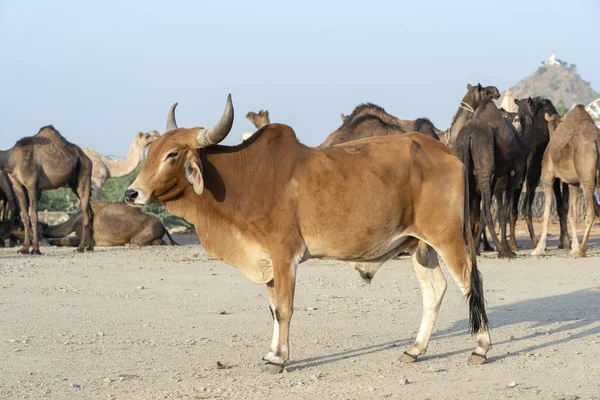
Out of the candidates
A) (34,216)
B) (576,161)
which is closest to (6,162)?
(34,216)

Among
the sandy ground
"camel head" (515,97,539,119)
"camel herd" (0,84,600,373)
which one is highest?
"camel head" (515,97,539,119)

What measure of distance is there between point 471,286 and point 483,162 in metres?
9.17

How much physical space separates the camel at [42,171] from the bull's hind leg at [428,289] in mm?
12125

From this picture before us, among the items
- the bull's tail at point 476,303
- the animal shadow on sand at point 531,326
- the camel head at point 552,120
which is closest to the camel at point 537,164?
the camel head at point 552,120

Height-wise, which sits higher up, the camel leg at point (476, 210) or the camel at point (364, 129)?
the camel at point (364, 129)

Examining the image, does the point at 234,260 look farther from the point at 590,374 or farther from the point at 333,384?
the point at 590,374

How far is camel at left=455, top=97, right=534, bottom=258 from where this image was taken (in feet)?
56.4

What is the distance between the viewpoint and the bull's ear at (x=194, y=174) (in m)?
7.86

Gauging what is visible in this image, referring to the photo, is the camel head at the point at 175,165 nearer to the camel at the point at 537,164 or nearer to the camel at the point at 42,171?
the camel at the point at 42,171

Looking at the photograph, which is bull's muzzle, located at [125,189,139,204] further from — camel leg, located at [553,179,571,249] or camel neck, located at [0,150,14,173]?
camel leg, located at [553,179,571,249]

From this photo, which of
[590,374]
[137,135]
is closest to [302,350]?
[590,374]

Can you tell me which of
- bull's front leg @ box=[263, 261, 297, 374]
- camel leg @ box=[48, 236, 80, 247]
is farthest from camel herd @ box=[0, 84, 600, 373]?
camel leg @ box=[48, 236, 80, 247]

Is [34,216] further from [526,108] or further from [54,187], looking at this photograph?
[526,108]

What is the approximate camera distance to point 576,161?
17.6 meters
